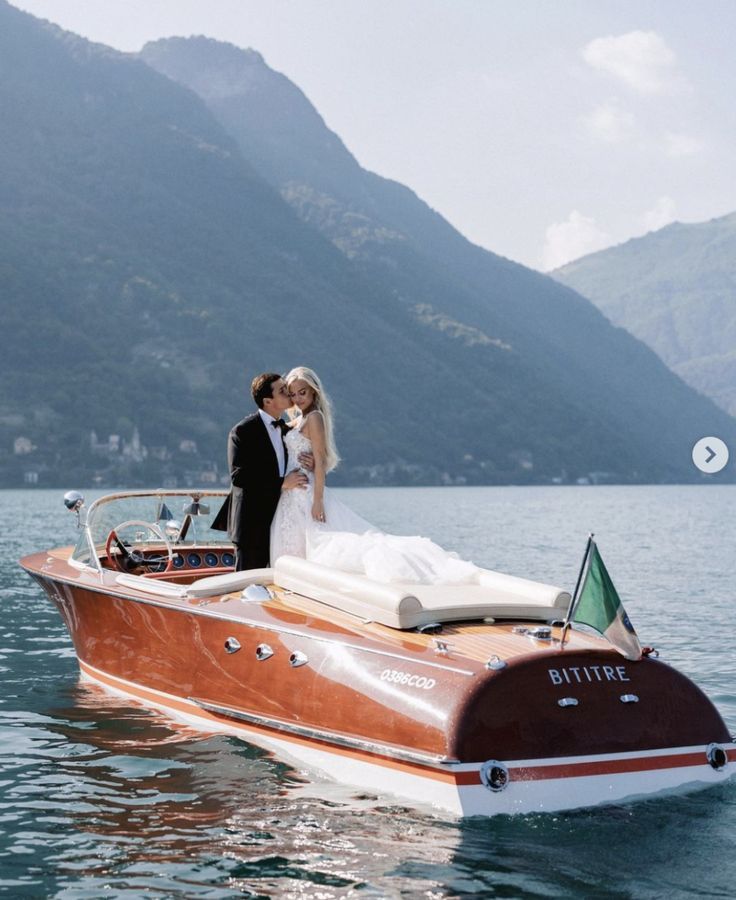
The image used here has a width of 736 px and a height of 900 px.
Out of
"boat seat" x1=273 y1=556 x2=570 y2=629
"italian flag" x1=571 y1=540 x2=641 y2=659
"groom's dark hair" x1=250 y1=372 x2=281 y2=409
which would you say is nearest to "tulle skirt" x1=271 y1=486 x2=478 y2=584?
"boat seat" x1=273 y1=556 x2=570 y2=629

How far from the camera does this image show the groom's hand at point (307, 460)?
27.5ft

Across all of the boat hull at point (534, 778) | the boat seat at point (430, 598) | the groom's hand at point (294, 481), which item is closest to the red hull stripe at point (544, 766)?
the boat hull at point (534, 778)

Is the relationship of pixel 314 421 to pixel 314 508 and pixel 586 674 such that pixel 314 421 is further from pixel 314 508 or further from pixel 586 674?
pixel 586 674

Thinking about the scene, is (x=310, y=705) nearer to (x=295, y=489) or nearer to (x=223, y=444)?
(x=295, y=489)

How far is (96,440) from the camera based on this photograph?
11619cm

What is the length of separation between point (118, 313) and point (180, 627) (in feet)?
447

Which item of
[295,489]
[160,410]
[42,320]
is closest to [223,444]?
[160,410]

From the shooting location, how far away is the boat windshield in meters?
10.0

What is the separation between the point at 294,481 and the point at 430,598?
5.76 feet

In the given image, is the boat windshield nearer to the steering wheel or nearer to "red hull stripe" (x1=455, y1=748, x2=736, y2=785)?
the steering wheel

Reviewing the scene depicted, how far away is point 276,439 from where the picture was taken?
8.45m

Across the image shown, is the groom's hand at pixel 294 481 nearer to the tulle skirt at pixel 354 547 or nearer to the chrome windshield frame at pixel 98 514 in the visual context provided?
the tulle skirt at pixel 354 547

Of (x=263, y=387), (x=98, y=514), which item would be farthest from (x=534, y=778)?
(x=98, y=514)

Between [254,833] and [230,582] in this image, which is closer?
[254,833]
